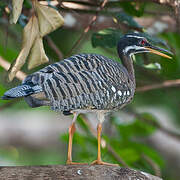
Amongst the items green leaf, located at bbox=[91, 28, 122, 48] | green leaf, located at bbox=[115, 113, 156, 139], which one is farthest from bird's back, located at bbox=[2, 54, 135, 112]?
green leaf, located at bbox=[115, 113, 156, 139]

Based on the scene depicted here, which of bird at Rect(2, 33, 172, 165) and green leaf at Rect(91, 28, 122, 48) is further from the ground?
green leaf at Rect(91, 28, 122, 48)

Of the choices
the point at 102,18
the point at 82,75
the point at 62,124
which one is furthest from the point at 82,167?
the point at 62,124

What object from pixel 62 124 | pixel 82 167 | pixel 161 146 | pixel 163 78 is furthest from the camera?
pixel 62 124

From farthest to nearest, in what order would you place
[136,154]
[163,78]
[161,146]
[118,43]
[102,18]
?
[161,146] → [163,78] → [102,18] → [136,154] → [118,43]

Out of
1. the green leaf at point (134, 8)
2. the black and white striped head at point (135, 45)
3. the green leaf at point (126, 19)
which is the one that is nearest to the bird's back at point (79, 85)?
the black and white striped head at point (135, 45)

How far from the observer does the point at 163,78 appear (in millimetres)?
7250

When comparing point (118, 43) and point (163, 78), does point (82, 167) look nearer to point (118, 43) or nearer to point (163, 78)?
point (118, 43)

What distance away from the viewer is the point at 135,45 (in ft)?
16.8

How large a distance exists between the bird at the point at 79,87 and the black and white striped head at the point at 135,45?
1.00ft

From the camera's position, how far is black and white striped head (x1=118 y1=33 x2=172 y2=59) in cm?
511

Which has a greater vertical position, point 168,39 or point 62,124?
point 168,39

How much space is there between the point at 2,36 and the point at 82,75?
447 cm

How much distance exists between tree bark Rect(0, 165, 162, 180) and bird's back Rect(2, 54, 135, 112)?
0.44 metres

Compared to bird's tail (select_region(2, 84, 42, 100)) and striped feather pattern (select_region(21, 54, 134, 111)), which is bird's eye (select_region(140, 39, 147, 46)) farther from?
bird's tail (select_region(2, 84, 42, 100))
